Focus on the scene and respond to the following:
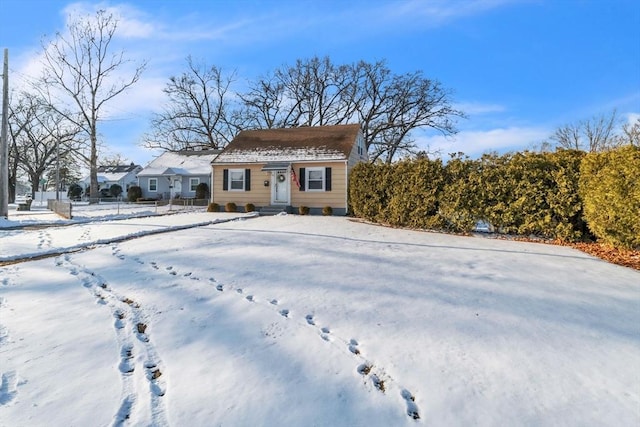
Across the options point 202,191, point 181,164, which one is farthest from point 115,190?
point 202,191

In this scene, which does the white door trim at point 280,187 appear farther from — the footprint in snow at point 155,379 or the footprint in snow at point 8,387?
the footprint in snow at point 8,387

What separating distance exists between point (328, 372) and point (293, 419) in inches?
21.6

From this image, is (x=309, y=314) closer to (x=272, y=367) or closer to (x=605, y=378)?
(x=272, y=367)

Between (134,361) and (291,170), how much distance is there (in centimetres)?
1533

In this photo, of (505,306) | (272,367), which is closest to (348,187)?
(505,306)

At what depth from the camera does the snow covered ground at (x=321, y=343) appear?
2.25 metres

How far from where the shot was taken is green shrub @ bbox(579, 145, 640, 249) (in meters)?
6.73

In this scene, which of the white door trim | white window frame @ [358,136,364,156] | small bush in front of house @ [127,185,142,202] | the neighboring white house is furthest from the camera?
the neighboring white house

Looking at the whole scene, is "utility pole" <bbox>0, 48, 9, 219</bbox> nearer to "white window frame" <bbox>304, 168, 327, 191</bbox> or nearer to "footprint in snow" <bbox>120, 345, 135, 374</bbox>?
"white window frame" <bbox>304, 168, 327, 191</bbox>

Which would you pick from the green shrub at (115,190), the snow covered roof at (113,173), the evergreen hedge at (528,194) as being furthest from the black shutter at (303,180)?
the snow covered roof at (113,173)

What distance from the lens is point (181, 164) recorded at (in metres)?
30.3

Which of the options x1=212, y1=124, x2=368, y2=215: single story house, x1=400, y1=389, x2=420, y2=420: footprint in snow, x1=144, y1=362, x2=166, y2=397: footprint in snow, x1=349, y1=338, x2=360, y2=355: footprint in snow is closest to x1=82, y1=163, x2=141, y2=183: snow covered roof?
x1=212, y1=124, x2=368, y2=215: single story house

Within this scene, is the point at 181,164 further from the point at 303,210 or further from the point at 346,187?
the point at 346,187

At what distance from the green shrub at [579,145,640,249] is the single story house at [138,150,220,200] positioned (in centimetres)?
2558
